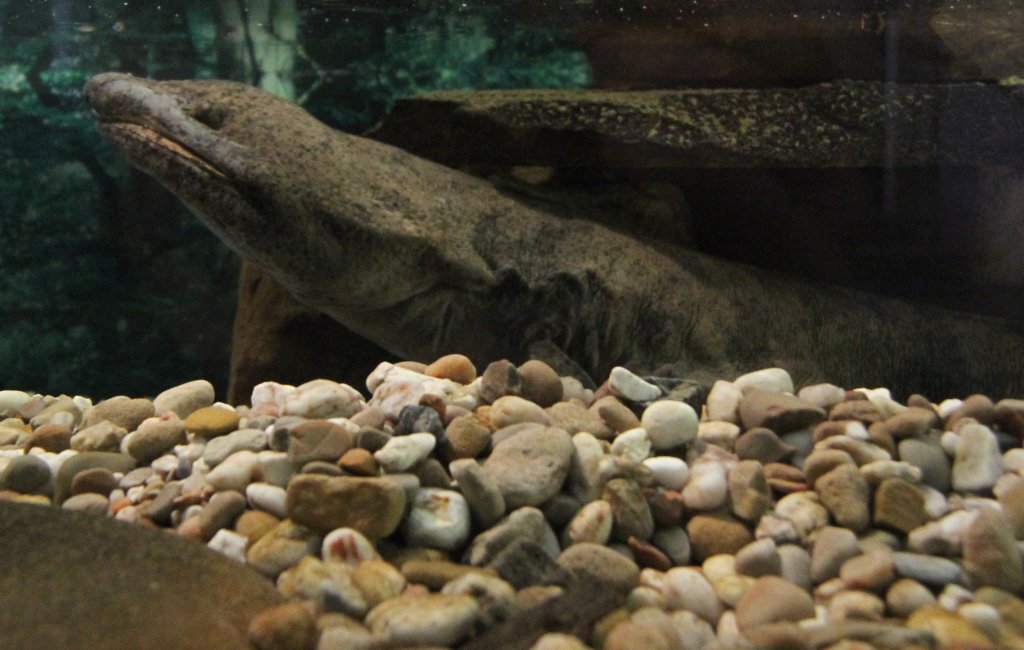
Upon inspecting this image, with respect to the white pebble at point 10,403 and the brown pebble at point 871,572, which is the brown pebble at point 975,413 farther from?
the white pebble at point 10,403

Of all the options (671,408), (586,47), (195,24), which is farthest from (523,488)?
(195,24)

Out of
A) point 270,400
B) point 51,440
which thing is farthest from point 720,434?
point 51,440

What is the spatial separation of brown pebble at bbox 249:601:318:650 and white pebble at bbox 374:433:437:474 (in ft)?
1.60

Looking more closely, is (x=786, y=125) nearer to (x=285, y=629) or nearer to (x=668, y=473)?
(x=668, y=473)

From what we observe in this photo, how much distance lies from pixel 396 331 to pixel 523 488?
2.34 meters

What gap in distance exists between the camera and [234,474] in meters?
2.10

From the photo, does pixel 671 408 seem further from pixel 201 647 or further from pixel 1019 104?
pixel 1019 104

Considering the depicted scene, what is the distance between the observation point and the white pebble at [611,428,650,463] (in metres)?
2.24

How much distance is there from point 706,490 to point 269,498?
1.10m

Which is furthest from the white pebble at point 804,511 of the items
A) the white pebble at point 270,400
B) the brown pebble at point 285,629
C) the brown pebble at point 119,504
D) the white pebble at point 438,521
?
the brown pebble at point 119,504

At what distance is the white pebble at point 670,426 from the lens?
2264mm

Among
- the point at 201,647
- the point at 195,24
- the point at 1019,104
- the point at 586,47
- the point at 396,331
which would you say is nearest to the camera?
the point at 201,647

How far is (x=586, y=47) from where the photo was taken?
19.4 feet

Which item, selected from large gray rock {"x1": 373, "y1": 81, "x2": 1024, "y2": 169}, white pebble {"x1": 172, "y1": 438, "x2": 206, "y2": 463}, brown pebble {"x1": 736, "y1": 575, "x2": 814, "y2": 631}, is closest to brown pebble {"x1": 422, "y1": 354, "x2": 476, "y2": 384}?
white pebble {"x1": 172, "y1": 438, "x2": 206, "y2": 463}
